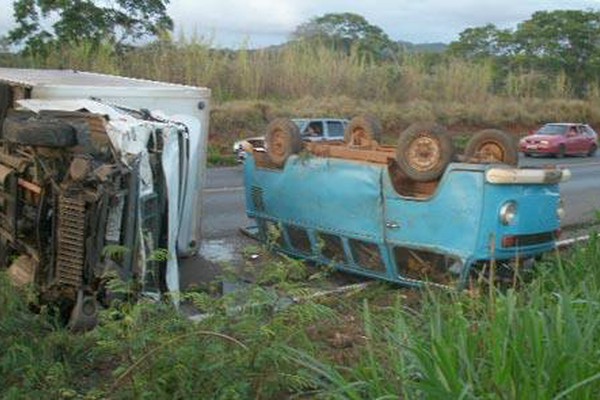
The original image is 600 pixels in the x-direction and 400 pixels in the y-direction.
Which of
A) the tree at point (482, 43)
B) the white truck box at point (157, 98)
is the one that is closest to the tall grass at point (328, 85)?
the tree at point (482, 43)

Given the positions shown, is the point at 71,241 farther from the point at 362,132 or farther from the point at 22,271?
the point at 362,132

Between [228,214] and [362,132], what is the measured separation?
4.32 metres

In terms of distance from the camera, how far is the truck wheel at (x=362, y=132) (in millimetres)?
9102

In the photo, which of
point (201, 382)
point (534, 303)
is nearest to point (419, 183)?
point (534, 303)

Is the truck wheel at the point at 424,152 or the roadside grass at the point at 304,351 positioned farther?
the truck wheel at the point at 424,152

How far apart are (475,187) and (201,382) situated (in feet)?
12.3

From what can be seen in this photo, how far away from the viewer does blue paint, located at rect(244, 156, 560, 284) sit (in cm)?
705

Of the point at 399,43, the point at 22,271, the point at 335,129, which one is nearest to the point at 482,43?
the point at 399,43

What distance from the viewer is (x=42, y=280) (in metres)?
5.80

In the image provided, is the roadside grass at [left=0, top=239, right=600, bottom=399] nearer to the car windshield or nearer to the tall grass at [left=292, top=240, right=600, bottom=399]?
the tall grass at [left=292, top=240, right=600, bottom=399]

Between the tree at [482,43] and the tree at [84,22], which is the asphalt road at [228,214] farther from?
the tree at [482,43]

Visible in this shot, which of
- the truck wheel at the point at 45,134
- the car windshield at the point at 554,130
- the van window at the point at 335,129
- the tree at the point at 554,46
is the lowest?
the car windshield at the point at 554,130

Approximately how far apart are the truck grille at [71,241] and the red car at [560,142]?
2813 cm

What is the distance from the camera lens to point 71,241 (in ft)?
18.4
